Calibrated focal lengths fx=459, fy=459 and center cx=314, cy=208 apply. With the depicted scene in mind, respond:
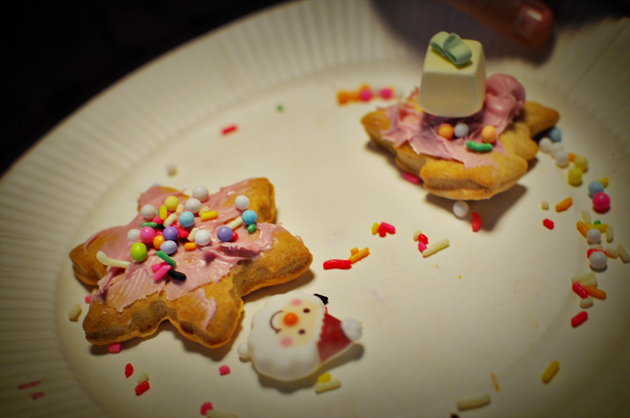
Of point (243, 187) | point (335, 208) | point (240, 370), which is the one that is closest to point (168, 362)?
point (240, 370)

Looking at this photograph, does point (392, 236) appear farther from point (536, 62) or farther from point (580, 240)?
point (536, 62)

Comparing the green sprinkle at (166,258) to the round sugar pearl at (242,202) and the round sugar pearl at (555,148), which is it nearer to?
the round sugar pearl at (242,202)

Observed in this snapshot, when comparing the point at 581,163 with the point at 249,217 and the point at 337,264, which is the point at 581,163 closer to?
the point at 337,264

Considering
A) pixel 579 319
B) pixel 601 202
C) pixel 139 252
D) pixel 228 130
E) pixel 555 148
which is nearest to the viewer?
pixel 579 319

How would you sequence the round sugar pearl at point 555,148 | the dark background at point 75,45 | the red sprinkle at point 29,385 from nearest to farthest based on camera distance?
1. the red sprinkle at point 29,385
2. the round sugar pearl at point 555,148
3. the dark background at point 75,45

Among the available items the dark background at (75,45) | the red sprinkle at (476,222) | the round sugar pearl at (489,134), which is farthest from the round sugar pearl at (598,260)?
the dark background at (75,45)

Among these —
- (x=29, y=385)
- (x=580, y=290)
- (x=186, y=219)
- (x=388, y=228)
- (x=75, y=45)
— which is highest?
(x=580, y=290)

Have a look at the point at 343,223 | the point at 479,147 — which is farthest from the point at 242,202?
the point at 479,147
